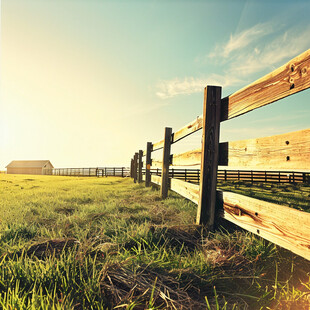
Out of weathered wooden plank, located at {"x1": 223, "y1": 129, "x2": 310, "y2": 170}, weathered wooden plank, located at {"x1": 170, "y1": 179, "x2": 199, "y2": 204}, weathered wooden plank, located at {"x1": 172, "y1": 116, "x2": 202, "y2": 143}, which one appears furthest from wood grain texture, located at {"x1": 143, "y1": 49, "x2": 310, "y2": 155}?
Result: weathered wooden plank, located at {"x1": 170, "y1": 179, "x2": 199, "y2": 204}

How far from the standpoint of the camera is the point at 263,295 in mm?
1658

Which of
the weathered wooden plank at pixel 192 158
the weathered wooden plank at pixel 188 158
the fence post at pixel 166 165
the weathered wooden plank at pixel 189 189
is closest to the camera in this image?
the weathered wooden plank at pixel 192 158

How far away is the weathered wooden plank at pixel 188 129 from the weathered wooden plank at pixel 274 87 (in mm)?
797

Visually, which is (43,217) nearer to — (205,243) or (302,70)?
(205,243)

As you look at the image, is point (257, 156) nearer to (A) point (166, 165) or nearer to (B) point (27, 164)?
(A) point (166, 165)

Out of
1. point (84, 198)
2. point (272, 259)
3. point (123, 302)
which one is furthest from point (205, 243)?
point (84, 198)

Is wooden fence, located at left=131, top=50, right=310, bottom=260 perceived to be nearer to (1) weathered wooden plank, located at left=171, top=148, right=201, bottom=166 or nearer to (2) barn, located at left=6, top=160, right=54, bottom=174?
(1) weathered wooden plank, located at left=171, top=148, right=201, bottom=166

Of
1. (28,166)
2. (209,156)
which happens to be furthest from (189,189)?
(28,166)

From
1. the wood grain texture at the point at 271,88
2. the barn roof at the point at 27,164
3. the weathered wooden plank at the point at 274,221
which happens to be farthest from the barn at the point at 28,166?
the weathered wooden plank at the point at 274,221

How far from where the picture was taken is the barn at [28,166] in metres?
65.4

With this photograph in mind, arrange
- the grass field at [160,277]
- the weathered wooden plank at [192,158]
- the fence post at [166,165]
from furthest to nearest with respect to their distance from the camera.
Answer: the fence post at [166,165] → the weathered wooden plank at [192,158] → the grass field at [160,277]

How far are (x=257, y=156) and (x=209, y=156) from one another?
2.82 feet

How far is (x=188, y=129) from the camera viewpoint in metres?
4.30

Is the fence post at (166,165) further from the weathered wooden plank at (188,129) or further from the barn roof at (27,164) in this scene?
the barn roof at (27,164)
